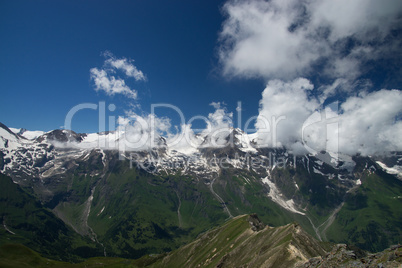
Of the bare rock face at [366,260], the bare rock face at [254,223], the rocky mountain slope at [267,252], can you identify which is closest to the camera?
the bare rock face at [366,260]

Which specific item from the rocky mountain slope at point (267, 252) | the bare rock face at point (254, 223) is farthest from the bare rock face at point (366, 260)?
the bare rock face at point (254, 223)

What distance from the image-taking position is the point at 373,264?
129ft

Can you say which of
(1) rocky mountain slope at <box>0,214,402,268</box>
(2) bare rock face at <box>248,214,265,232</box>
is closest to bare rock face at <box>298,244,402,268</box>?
(1) rocky mountain slope at <box>0,214,402,268</box>

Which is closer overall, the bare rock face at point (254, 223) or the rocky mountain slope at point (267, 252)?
the rocky mountain slope at point (267, 252)

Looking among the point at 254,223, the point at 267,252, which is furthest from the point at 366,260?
the point at 254,223

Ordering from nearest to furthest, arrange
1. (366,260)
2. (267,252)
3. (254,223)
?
(366,260) < (267,252) < (254,223)

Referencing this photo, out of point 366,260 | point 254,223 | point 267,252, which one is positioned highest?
point 366,260

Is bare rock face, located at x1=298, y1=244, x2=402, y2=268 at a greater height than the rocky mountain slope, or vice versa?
bare rock face, located at x1=298, y1=244, x2=402, y2=268

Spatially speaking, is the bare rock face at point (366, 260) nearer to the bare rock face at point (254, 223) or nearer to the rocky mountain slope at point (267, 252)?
the rocky mountain slope at point (267, 252)

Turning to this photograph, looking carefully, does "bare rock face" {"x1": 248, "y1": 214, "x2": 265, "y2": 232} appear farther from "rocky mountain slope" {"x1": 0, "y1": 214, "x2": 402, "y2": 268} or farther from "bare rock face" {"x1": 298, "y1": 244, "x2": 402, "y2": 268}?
"bare rock face" {"x1": 298, "y1": 244, "x2": 402, "y2": 268}

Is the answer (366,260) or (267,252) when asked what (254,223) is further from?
(366,260)

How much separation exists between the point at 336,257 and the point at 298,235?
138ft

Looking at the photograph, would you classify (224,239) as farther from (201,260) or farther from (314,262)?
(314,262)

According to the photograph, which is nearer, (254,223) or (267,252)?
(267,252)
